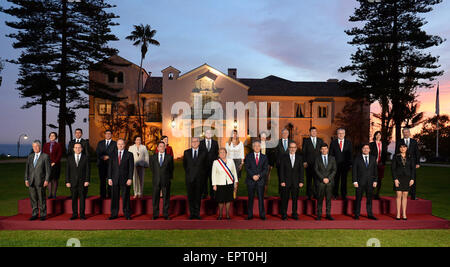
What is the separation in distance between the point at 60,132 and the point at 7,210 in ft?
67.7

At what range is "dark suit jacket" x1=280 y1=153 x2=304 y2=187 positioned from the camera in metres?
7.72

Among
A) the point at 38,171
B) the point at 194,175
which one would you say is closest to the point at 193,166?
the point at 194,175

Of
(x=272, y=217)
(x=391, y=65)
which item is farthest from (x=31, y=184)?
(x=391, y=65)

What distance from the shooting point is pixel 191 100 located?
32469 mm

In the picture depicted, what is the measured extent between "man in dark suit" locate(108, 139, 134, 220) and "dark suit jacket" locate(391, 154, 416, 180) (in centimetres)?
643

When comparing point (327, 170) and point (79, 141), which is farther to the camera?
point (79, 141)

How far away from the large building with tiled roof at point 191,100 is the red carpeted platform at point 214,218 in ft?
75.4

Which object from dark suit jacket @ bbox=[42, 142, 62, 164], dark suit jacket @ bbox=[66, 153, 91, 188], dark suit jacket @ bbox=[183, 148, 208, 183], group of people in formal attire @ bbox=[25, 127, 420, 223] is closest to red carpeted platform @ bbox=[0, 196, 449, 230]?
group of people in formal attire @ bbox=[25, 127, 420, 223]

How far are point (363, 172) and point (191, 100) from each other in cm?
2598

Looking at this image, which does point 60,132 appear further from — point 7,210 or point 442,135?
point 442,135

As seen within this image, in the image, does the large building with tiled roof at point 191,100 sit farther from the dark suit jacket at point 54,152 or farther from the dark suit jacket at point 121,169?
the dark suit jacket at point 121,169

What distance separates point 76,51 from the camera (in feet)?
92.7

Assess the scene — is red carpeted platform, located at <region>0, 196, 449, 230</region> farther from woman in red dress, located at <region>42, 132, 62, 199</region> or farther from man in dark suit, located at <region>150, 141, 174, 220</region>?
woman in red dress, located at <region>42, 132, 62, 199</region>

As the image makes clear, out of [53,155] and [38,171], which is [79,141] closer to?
[53,155]
